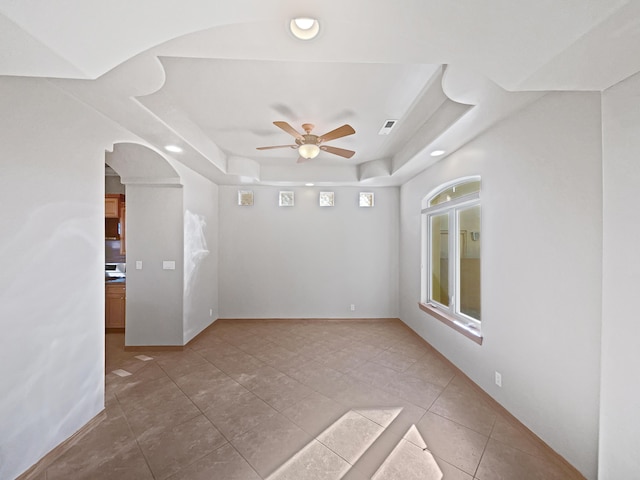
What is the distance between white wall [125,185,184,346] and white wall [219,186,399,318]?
4.38ft

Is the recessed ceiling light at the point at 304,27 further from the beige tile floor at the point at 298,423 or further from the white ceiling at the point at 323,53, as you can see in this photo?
the beige tile floor at the point at 298,423

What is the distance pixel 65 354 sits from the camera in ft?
6.47

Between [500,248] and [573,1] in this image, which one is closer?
[573,1]

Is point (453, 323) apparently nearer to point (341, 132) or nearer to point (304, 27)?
point (341, 132)

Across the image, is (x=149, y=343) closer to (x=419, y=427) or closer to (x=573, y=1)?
(x=419, y=427)

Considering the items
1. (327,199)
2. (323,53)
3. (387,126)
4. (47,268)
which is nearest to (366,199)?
(327,199)

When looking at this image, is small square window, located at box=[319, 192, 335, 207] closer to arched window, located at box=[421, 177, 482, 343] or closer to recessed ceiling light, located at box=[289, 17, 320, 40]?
arched window, located at box=[421, 177, 482, 343]

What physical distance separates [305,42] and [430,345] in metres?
3.86

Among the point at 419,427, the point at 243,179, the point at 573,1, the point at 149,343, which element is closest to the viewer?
the point at 573,1

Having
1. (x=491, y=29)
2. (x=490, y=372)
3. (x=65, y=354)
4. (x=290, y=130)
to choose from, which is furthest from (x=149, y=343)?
(x=491, y=29)

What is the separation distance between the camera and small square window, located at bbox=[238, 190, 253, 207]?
5.06 m

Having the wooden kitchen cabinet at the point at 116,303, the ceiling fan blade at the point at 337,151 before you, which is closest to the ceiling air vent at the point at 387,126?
the ceiling fan blade at the point at 337,151

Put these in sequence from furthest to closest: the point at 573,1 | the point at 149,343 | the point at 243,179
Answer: the point at 243,179 < the point at 149,343 < the point at 573,1

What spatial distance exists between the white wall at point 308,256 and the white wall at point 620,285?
3691 millimetres
